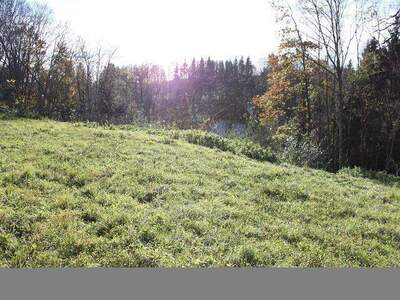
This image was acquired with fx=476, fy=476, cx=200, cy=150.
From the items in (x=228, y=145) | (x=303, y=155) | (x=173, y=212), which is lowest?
(x=173, y=212)

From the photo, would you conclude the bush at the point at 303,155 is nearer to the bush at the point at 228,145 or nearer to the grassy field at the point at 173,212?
the bush at the point at 228,145

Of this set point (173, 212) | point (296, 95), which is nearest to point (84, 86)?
point (296, 95)

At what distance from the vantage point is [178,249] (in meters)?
6.97

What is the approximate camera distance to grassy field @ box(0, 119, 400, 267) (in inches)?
267

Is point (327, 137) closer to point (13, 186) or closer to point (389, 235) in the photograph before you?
point (389, 235)

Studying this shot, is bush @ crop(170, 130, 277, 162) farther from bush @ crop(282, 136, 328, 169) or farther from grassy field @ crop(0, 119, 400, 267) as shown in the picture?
grassy field @ crop(0, 119, 400, 267)

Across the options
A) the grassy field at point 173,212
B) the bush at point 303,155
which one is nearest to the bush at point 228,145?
the bush at point 303,155

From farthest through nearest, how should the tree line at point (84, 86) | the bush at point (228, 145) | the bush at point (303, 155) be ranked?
1. the tree line at point (84, 86)
2. the bush at point (303, 155)
3. the bush at point (228, 145)

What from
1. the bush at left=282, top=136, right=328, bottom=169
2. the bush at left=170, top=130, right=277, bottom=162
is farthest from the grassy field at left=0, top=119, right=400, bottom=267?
the bush at left=282, top=136, right=328, bottom=169

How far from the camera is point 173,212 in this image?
342 inches

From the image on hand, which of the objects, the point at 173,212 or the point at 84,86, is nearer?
the point at 173,212

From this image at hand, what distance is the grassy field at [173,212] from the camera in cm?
679

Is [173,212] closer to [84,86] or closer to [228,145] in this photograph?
[228,145]

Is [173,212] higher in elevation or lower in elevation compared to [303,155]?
lower
